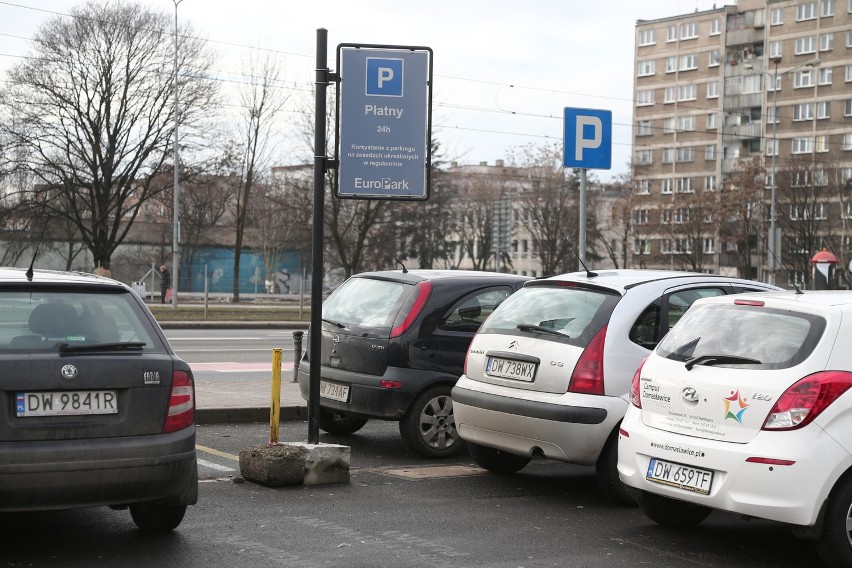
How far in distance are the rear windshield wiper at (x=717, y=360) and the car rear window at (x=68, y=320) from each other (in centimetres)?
296

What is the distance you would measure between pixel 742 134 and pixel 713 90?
581 centimetres

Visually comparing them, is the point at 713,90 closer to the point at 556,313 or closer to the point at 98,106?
the point at 98,106

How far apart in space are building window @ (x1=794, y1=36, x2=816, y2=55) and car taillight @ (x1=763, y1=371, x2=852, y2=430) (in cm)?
8960

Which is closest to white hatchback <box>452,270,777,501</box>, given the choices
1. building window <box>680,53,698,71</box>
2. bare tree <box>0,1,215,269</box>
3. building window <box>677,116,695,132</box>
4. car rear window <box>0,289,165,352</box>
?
car rear window <box>0,289,165,352</box>

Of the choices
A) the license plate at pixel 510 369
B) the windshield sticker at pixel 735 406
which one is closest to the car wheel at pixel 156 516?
the license plate at pixel 510 369

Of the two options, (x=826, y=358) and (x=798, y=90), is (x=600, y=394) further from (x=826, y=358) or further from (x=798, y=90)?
(x=798, y=90)

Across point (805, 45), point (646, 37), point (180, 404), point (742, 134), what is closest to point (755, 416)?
point (180, 404)

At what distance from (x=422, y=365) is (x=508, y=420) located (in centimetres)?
171

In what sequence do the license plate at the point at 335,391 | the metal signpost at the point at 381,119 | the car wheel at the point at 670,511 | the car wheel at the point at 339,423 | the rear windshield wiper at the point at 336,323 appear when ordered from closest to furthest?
the car wheel at the point at 670,511 < the metal signpost at the point at 381,119 < the license plate at the point at 335,391 < the rear windshield wiper at the point at 336,323 < the car wheel at the point at 339,423

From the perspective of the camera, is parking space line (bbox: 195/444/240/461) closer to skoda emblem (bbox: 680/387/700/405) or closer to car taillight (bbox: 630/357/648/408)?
car taillight (bbox: 630/357/648/408)

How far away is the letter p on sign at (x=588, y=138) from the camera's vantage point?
43.9ft

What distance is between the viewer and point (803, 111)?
8944 centimetres

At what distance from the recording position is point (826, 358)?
5871mm

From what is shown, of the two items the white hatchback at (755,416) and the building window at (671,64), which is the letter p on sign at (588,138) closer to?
the white hatchback at (755,416)
